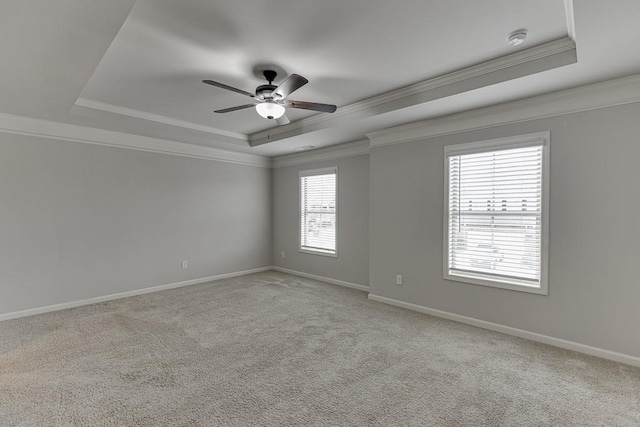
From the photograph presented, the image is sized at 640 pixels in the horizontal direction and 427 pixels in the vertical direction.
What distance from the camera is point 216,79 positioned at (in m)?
3.15

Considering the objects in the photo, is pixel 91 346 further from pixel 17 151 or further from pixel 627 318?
pixel 627 318

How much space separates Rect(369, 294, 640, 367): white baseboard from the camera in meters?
2.77

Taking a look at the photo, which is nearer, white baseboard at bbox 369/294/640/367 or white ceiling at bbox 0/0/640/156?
white ceiling at bbox 0/0/640/156

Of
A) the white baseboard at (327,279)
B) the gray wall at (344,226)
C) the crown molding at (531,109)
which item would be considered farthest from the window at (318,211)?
the crown molding at (531,109)

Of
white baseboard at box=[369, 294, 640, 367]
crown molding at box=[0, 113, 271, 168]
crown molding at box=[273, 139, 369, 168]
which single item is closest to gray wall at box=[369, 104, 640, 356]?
white baseboard at box=[369, 294, 640, 367]

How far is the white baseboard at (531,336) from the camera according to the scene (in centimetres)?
277

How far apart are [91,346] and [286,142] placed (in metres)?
3.72

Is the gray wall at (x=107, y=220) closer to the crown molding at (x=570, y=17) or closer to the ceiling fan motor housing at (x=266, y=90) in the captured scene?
the ceiling fan motor housing at (x=266, y=90)

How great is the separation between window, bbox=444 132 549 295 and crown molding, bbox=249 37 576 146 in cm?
85

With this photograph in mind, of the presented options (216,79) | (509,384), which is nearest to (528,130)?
(509,384)

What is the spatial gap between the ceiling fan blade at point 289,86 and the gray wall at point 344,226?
2.54 meters

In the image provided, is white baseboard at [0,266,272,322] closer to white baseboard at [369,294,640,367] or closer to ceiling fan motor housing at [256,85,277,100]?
white baseboard at [369,294,640,367]

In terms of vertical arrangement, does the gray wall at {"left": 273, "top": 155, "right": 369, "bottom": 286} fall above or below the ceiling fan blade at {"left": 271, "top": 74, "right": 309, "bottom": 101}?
below

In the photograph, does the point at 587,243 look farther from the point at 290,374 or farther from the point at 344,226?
the point at 344,226
